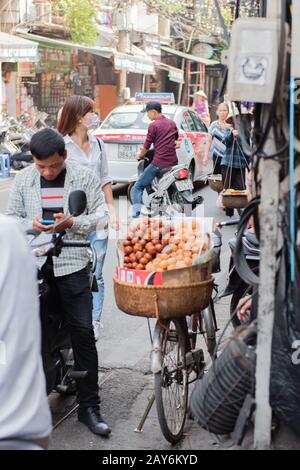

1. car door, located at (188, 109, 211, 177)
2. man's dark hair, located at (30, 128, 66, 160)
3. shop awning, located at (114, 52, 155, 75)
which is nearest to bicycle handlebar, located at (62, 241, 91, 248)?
man's dark hair, located at (30, 128, 66, 160)

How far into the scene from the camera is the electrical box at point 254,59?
2.75m

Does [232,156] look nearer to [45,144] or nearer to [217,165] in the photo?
[217,165]

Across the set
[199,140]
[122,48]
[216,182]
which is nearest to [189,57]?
[122,48]

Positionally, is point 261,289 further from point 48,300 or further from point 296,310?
point 48,300

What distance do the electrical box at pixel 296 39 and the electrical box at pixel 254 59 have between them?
7 centimetres

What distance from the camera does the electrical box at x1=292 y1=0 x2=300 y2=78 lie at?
9.07 ft

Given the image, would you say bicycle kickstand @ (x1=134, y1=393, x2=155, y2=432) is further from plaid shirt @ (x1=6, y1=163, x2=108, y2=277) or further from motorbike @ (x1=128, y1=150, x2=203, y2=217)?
motorbike @ (x1=128, y1=150, x2=203, y2=217)

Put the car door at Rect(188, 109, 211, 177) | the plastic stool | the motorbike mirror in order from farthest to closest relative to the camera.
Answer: the plastic stool, the car door at Rect(188, 109, 211, 177), the motorbike mirror

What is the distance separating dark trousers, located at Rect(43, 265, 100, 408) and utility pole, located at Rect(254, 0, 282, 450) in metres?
1.61
